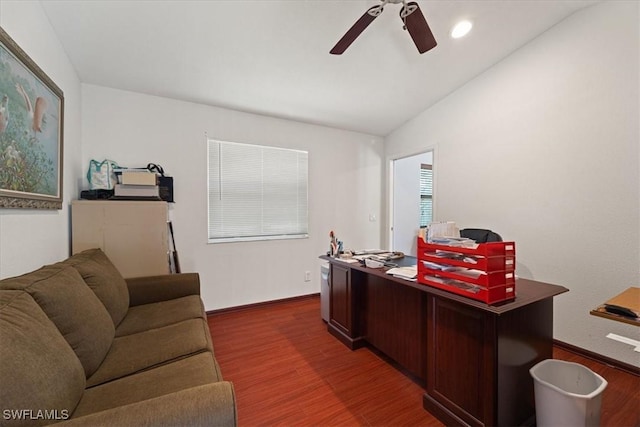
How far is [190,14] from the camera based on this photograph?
1.94 meters

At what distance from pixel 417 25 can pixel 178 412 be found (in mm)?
2233

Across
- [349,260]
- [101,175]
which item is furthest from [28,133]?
[349,260]

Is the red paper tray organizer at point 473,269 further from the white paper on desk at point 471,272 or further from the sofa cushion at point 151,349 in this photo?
the sofa cushion at point 151,349

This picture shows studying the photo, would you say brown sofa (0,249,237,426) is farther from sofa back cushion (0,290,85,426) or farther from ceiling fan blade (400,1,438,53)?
ceiling fan blade (400,1,438,53)

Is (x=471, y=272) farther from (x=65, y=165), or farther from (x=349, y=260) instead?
(x=65, y=165)

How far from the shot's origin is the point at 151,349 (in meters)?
1.46

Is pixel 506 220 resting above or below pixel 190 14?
below

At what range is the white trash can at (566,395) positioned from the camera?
4.08 feet

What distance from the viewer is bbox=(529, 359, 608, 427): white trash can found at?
1243mm

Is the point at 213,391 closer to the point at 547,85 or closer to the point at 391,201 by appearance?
the point at 547,85

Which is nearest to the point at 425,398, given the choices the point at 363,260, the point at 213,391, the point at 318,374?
the point at 318,374

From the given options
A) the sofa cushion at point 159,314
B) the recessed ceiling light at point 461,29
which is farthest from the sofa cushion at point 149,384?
the recessed ceiling light at point 461,29

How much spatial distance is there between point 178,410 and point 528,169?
3.25 metres

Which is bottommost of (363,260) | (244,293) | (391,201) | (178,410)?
(244,293)
